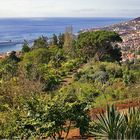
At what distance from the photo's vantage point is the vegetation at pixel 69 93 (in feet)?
34.1

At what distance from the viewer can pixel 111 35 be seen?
137 ft

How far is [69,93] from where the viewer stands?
58.4 ft

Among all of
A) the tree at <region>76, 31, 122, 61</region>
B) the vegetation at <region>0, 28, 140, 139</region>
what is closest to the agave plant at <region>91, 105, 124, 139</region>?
the vegetation at <region>0, 28, 140, 139</region>

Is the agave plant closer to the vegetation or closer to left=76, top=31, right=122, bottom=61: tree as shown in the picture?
the vegetation

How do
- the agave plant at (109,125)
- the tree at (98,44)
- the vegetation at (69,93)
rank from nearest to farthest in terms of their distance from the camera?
1. the agave plant at (109,125)
2. the vegetation at (69,93)
3. the tree at (98,44)

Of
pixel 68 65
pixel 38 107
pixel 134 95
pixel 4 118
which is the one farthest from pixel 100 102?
pixel 68 65

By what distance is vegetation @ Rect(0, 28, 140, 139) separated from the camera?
1038cm

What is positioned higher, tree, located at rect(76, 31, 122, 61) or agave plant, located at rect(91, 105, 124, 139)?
agave plant, located at rect(91, 105, 124, 139)

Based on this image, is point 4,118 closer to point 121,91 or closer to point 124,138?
point 124,138

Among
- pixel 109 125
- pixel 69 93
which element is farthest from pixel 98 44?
pixel 109 125

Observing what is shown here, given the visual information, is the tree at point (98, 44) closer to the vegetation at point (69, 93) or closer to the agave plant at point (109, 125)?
the vegetation at point (69, 93)

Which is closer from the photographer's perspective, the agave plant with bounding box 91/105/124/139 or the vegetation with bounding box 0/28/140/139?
the agave plant with bounding box 91/105/124/139

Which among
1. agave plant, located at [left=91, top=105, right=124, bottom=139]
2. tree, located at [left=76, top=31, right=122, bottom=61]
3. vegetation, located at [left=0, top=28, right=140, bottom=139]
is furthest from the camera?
tree, located at [left=76, top=31, right=122, bottom=61]

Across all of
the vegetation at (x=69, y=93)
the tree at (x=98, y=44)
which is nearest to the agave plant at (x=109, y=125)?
the vegetation at (x=69, y=93)
